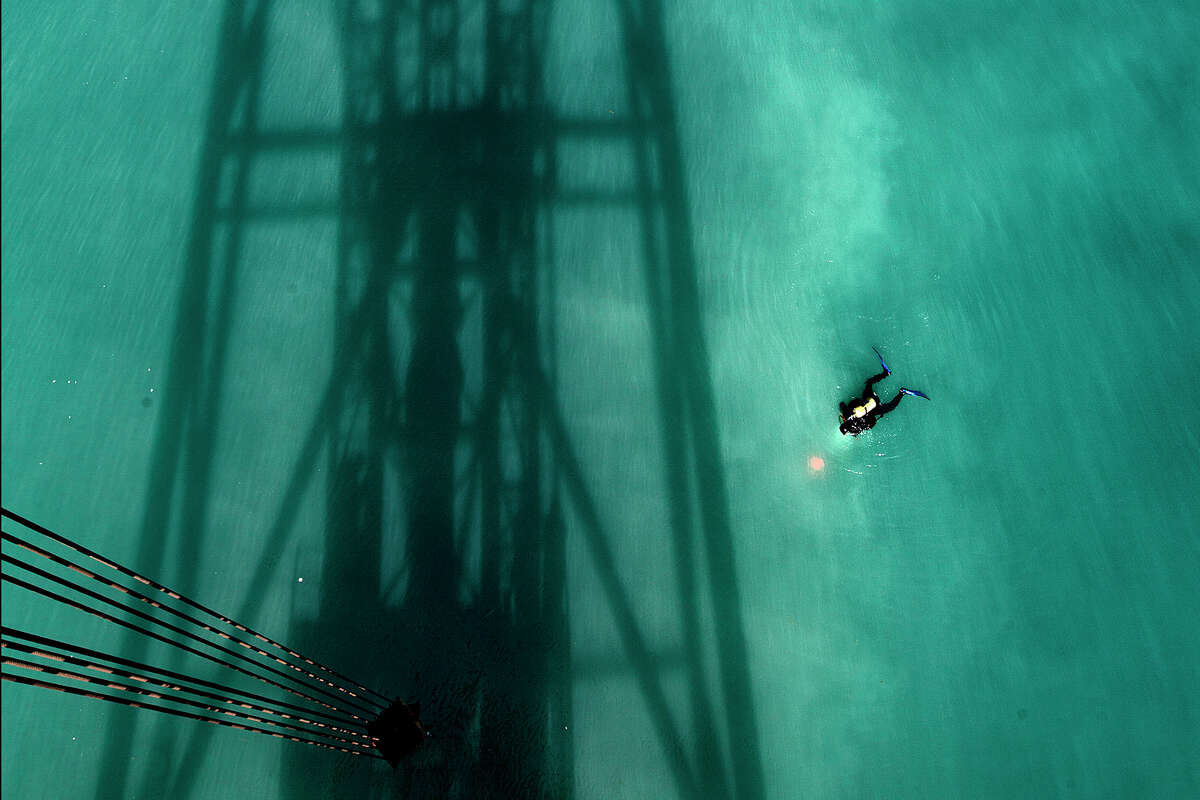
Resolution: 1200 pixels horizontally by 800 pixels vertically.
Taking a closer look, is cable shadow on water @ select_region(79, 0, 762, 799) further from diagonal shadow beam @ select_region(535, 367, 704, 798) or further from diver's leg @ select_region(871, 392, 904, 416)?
diver's leg @ select_region(871, 392, 904, 416)

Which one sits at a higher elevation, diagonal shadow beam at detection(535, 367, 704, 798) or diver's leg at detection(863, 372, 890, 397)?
diver's leg at detection(863, 372, 890, 397)

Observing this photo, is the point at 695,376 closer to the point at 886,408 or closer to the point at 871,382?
the point at 871,382

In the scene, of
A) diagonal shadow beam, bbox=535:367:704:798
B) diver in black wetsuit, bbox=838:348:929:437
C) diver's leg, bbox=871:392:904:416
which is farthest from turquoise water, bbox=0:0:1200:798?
diver's leg, bbox=871:392:904:416

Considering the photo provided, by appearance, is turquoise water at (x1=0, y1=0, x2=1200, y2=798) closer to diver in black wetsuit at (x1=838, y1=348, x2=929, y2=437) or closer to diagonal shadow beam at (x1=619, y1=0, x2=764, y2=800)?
diagonal shadow beam at (x1=619, y1=0, x2=764, y2=800)

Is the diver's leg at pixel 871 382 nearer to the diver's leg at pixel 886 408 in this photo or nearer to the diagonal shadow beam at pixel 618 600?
the diver's leg at pixel 886 408

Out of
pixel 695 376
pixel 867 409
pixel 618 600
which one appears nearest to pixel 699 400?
pixel 695 376

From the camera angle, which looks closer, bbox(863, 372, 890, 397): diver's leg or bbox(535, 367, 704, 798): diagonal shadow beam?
bbox(535, 367, 704, 798): diagonal shadow beam

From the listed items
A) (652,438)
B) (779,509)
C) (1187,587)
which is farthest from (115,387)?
(1187,587)

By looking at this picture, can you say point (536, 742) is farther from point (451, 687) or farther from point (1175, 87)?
point (1175, 87)
